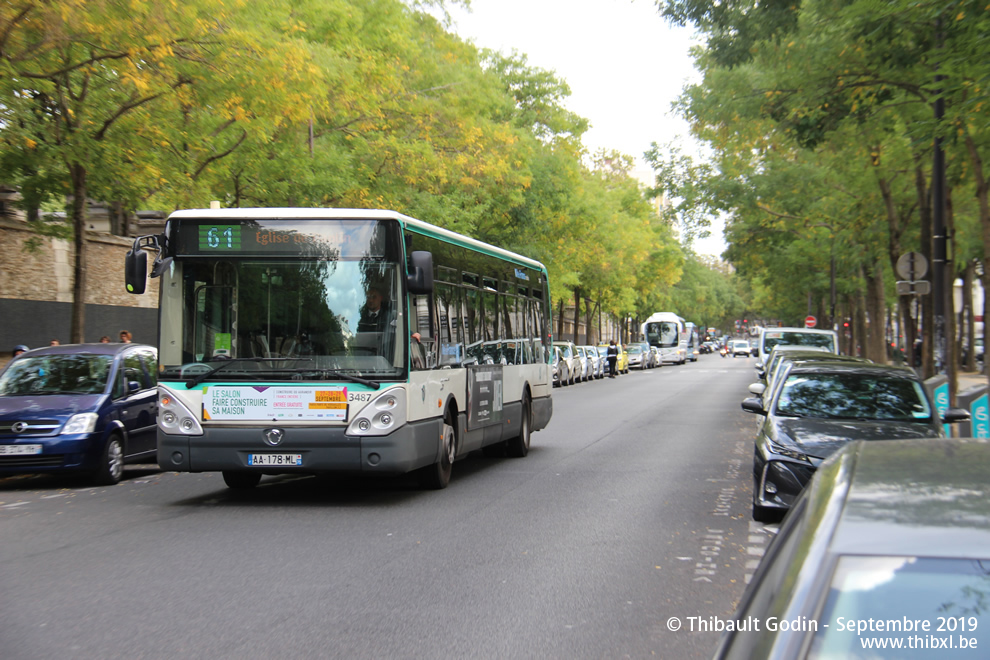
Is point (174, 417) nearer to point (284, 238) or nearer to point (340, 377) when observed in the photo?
point (340, 377)

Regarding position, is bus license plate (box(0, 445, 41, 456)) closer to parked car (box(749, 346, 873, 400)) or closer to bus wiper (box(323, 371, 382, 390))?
bus wiper (box(323, 371, 382, 390))

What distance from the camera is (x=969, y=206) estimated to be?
28.8 meters

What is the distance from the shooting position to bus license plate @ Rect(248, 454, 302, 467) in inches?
421

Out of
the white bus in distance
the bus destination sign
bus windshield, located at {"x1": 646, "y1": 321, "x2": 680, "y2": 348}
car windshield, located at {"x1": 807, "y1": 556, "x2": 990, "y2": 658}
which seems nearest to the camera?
car windshield, located at {"x1": 807, "y1": 556, "x2": 990, "y2": 658}

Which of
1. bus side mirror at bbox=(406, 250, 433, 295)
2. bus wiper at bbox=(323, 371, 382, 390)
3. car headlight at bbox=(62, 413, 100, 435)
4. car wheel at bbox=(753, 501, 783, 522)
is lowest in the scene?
car wheel at bbox=(753, 501, 783, 522)

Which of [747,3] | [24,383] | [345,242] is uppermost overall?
[747,3]

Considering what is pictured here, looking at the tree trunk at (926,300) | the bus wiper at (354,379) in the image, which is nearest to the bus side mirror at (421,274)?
the bus wiper at (354,379)

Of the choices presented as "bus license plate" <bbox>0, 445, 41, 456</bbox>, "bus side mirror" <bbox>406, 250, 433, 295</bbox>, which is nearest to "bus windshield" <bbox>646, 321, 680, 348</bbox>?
"bus license plate" <bbox>0, 445, 41, 456</bbox>

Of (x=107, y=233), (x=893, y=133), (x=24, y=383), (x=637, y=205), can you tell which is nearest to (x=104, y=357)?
(x=24, y=383)

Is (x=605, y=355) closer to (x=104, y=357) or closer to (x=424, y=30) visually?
(x=424, y=30)

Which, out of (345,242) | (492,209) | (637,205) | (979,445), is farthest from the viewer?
(637,205)

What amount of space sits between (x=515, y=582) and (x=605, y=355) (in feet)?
157

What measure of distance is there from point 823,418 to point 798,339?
22.2m

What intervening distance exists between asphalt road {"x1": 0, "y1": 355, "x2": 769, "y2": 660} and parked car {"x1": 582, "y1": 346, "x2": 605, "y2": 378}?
117 ft
